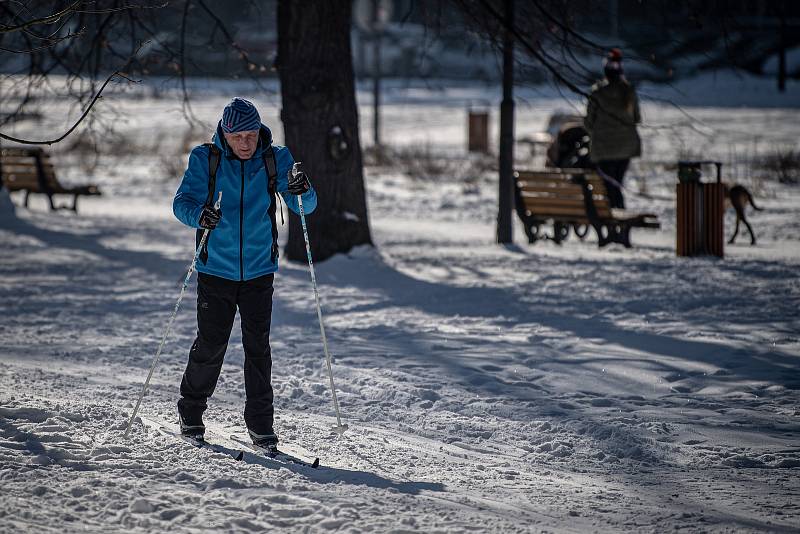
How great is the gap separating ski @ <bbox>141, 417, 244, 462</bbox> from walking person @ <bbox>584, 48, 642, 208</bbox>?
23.3ft

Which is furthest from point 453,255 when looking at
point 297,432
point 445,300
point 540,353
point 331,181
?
point 297,432

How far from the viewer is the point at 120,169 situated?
909 inches

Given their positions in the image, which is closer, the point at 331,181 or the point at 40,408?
the point at 40,408

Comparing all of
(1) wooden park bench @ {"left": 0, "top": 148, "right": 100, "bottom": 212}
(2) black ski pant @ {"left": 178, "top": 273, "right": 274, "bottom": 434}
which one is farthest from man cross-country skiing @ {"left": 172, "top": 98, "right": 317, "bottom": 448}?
(1) wooden park bench @ {"left": 0, "top": 148, "right": 100, "bottom": 212}

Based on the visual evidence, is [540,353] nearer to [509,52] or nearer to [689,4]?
[689,4]

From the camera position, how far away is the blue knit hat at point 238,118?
509 cm

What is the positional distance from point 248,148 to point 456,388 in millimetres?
2182

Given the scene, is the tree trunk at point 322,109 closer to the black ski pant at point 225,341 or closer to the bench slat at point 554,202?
the bench slat at point 554,202

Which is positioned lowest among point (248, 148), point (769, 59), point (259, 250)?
point (259, 250)

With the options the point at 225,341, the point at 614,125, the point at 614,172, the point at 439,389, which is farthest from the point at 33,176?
the point at 225,341

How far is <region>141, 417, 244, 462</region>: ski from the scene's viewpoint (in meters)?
5.17

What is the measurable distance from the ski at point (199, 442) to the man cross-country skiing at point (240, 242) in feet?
0.16

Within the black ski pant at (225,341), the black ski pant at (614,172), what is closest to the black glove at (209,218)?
the black ski pant at (225,341)

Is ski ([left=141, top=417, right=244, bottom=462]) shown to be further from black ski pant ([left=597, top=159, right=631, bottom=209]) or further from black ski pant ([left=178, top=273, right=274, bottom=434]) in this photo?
black ski pant ([left=597, top=159, right=631, bottom=209])
